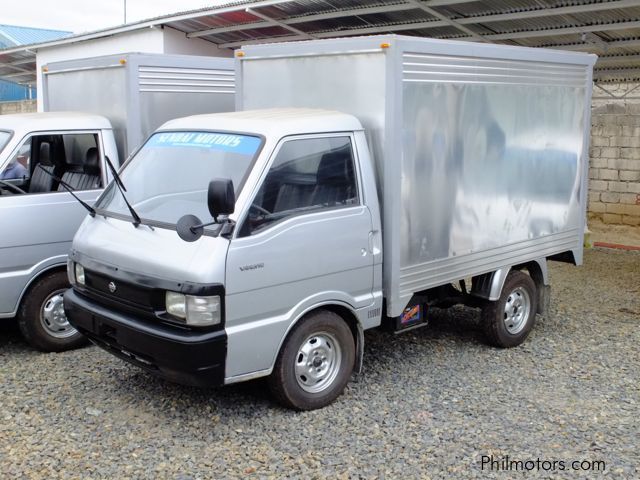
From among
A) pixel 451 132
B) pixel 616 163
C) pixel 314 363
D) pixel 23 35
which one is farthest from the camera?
pixel 23 35

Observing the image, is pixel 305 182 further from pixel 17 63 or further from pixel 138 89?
pixel 17 63

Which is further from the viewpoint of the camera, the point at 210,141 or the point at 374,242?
the point at 374,242

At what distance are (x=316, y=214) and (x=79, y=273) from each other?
6.21 ft

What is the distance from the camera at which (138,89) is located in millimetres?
6961

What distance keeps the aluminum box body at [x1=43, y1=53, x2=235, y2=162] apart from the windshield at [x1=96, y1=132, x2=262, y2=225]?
138 cm

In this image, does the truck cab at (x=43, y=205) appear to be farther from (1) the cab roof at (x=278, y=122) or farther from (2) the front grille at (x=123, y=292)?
(1) the cab roof at (x=278, y=122)

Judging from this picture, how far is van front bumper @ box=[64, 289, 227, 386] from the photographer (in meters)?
4.58

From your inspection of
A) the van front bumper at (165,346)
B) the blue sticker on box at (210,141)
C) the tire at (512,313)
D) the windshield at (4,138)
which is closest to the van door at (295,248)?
the van front bumper at (165,346)

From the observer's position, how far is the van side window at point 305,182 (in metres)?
4.94

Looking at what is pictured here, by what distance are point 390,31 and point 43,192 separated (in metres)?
6.71

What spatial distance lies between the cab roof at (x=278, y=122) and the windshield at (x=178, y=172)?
7cm

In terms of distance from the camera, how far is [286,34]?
12.4m

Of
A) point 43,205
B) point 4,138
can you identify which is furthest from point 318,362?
point 4,138

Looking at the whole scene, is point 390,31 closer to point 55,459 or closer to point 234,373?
point 234,373
